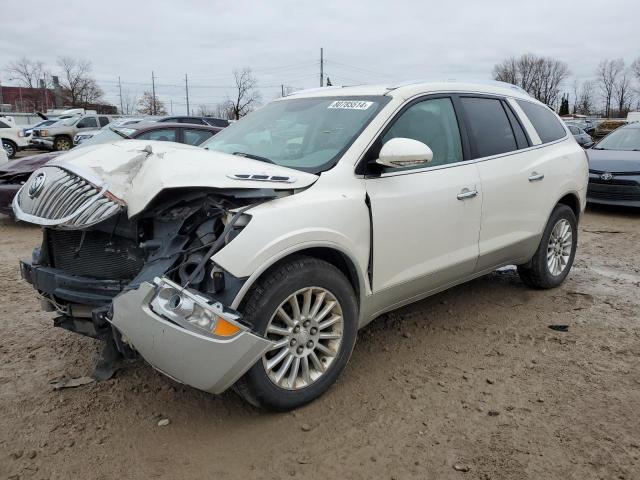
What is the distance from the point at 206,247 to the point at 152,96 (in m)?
78.3

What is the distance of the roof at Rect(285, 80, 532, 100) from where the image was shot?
367 cm

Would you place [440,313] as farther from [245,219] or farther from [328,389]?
[245,219]

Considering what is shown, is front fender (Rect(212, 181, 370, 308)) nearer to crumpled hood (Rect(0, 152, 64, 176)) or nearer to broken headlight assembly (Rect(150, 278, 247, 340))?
broken headlight assembly (Rect(150, 278, 247, 340))

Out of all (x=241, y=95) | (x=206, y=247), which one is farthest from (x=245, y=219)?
(x=241, y=95)

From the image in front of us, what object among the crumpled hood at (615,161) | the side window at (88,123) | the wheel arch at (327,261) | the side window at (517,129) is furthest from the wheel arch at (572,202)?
the side window at (88,123)

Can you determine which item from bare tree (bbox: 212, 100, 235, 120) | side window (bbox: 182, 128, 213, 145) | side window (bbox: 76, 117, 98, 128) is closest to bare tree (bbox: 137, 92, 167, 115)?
bare tree (bbox: 212, 100, 235, 120)

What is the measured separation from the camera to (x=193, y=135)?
8.91m

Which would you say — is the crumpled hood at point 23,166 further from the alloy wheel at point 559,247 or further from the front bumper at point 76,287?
the alloy wheel at point 559,247

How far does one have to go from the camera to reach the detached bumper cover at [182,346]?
8.16 feet

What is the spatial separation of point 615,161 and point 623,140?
148 cm

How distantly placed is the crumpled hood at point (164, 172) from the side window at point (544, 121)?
2645 mm

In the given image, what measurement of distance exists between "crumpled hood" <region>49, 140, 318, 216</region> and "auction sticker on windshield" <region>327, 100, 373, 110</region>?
0.80 metres

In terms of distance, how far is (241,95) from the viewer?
182ft

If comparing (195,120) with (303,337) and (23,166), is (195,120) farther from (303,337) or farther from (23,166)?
(303,337)
